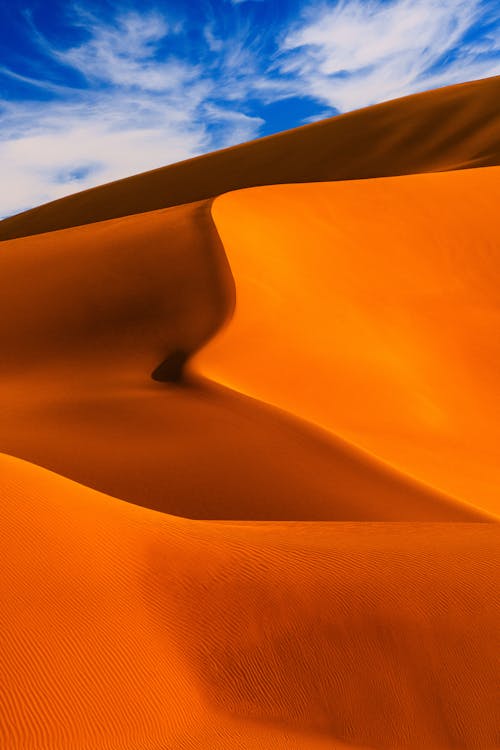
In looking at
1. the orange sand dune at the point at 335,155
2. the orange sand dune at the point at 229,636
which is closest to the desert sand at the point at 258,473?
the orange sand dune at the point at 229,636

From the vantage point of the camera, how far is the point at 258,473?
7379 millimetres

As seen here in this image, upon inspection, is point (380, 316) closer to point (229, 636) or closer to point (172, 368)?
point (172, 368)

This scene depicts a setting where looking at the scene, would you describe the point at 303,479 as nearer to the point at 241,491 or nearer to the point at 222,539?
the point at 241,491

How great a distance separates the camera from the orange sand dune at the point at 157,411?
716cm

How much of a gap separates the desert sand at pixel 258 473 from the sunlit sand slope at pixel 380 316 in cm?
5

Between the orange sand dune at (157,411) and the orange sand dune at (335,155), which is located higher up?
the orange sand dune at (335,155)

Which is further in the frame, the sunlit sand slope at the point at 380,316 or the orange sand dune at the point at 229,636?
the sunlit sand slope at the point at 380,316

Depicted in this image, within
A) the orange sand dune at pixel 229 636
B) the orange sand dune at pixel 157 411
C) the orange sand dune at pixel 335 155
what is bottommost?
the orange sand dune at pixel 229 636

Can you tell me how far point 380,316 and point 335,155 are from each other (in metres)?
24.7

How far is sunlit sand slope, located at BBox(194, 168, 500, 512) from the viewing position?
31.0ft

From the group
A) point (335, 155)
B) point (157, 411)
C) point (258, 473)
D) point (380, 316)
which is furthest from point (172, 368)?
point (335, 155)

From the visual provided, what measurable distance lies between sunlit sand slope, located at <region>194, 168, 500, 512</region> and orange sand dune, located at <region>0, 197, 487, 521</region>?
463 mm

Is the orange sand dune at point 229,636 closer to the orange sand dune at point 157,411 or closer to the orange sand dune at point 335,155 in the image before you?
the orange sand dune at point 157,411

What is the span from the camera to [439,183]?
19406 millimetres
